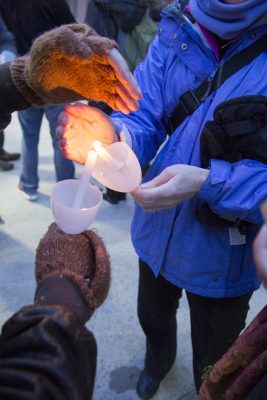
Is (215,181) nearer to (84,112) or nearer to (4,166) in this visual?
(84,112)

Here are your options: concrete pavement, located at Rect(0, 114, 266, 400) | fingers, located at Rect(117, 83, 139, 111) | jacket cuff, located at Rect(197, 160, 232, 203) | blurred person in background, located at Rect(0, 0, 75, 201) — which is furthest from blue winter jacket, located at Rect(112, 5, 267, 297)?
blurred person in background, located at Rect(0, 0, 75, 201)

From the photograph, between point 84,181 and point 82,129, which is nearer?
point 84,181

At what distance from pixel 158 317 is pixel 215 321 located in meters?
0.35

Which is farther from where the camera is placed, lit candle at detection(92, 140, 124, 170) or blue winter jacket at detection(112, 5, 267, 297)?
blue winter jacket at detection(112, 5, 267, 297)

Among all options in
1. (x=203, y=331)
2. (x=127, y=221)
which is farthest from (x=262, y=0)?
(x=127, y=221)

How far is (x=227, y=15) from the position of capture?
4.33ft

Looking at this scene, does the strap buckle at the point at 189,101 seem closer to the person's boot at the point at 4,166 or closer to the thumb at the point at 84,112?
the thumb at the point at 84,112

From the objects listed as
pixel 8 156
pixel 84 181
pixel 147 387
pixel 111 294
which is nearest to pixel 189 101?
pixel 84 181

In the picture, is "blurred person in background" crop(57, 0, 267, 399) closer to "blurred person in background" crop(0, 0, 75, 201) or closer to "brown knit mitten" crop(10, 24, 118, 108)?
"brown knit mitten" crop(10, 24, 118, 108)

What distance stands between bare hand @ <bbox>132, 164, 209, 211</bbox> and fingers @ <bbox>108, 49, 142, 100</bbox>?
27 centimetres

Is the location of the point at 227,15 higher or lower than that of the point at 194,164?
higher

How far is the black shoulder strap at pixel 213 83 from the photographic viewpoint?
4.37ft

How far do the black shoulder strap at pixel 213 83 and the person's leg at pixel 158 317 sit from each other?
0.68m

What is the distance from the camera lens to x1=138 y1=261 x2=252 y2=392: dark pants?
1.61 metres
